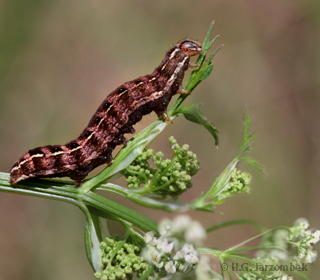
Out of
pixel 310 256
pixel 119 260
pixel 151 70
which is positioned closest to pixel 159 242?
pixel 119 260

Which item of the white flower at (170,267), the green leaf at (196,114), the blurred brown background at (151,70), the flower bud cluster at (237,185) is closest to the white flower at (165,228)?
the white flower at (170,267)

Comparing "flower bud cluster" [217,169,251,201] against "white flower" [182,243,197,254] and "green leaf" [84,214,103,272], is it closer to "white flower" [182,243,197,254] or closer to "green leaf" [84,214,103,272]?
"white flower" [182,243,197,254]

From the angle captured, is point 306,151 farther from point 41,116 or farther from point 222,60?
point 41,116

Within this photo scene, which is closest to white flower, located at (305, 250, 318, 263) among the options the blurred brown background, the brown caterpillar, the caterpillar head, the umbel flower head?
the umbel flower head

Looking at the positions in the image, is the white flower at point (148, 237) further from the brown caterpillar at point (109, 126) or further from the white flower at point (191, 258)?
the brown caterpillar at point (109, 126)

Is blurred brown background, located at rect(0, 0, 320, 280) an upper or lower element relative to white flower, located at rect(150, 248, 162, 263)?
upper
